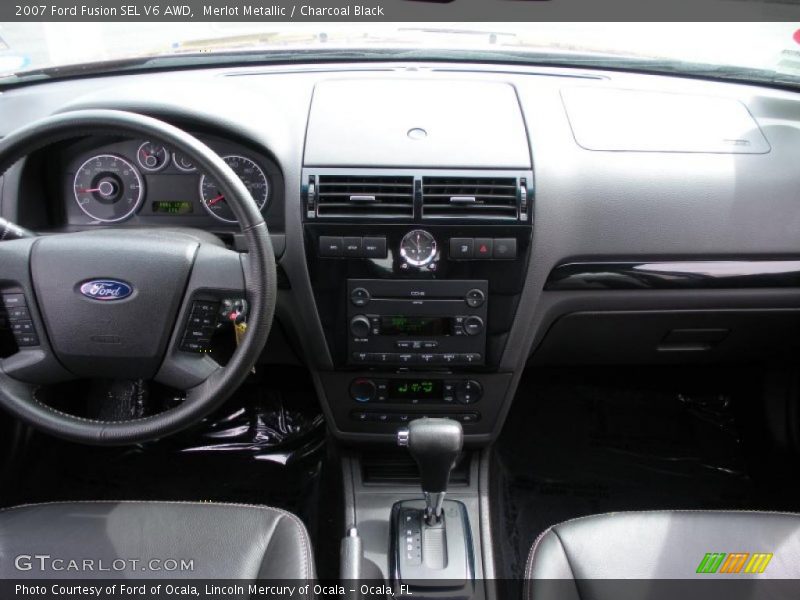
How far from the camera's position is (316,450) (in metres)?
2.43

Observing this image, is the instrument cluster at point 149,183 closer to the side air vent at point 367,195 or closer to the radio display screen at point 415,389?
the side air vent at point 367,195

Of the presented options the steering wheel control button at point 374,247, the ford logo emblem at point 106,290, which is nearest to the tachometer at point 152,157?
the ford logo emblem at point 106,290

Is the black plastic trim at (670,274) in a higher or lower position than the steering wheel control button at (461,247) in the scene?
lower

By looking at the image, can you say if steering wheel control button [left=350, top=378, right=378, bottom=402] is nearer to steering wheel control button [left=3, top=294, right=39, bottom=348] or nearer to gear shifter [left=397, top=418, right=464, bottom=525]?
gear shifter [left=397, top=418, right=464, bottom=525]

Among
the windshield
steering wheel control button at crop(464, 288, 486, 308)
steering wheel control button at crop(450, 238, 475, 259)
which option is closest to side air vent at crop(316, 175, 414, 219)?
steering wheel control button at crop(450, 238, 475, 259)

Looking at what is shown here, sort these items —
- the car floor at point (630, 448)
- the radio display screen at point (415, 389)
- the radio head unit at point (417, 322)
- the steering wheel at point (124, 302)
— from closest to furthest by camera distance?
the steering wheel at point (124, 302) < the radio head unit at point (417, 322) < the radio display screen at point (415, 389) < the car floor at point (630, 448)

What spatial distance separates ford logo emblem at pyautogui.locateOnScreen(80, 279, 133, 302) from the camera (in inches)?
53.8

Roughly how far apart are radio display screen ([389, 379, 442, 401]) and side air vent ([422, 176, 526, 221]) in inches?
19.3

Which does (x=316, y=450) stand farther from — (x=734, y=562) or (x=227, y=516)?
(x=734, y=562)

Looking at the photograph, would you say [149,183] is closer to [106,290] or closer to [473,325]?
[106,290]

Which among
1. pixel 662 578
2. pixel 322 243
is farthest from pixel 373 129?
pixel 662 578

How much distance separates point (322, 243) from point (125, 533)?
29.6 inches

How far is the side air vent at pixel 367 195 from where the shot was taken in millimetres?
1573

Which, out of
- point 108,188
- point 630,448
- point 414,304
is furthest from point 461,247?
point 630,448
